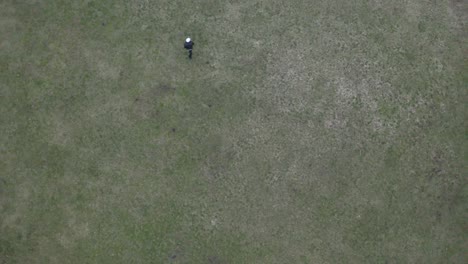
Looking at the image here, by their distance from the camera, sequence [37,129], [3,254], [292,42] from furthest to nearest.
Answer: [292,42]
[37,129]
[3,254]

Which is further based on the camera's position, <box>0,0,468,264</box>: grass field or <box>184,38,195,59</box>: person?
<box>184,38,195,59</box>: person

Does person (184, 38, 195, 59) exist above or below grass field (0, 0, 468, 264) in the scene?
above

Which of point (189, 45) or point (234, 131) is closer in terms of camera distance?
point (234, 131)

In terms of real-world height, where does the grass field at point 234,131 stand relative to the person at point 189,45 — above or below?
below

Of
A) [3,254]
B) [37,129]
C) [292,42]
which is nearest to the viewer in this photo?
[3,254]

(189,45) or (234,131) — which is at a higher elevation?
(189,45)

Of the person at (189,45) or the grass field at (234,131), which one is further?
the person at (189,45)

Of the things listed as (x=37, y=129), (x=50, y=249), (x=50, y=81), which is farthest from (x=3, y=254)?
(x=50, y=81)

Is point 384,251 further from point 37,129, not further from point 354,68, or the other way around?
point 37,129
